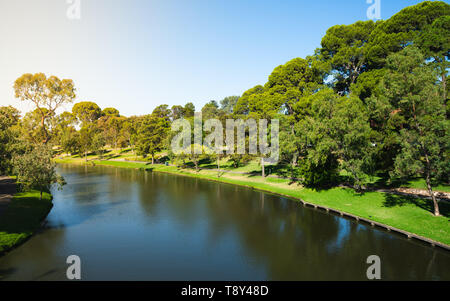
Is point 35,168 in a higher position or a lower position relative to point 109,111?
lower

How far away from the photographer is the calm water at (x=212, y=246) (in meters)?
18.2

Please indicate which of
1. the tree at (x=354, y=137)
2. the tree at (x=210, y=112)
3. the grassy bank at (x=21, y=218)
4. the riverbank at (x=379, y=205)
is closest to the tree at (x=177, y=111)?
the tree at (x=210, y=112)

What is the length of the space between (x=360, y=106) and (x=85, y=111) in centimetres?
13430

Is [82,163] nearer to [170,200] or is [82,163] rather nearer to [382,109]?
[170,200]

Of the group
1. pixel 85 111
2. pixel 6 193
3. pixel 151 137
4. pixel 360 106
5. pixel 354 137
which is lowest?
pixel 6 193

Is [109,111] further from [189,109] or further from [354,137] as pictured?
[354,137]

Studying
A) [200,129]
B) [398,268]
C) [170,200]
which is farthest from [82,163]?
[398,268]

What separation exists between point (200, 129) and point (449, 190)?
1981 inches

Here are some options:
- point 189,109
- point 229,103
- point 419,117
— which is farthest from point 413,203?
point 229,103

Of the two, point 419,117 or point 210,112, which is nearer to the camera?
point 419,117

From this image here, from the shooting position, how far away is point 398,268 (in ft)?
60.6

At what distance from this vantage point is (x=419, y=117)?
82.4 feet

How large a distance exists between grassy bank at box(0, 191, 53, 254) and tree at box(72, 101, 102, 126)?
109322mm

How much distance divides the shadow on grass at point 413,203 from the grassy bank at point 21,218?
3877 centimetres
